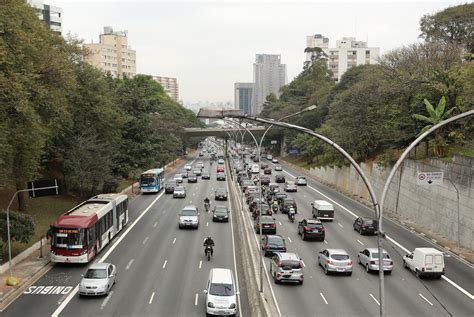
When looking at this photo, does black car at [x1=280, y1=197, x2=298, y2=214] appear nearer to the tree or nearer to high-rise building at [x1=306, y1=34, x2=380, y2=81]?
the tree

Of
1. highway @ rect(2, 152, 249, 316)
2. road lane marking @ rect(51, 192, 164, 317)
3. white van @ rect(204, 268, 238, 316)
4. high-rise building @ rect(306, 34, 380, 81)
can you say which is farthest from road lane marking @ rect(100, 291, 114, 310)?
high-rise building @ rect(306, 34, 380, 81)

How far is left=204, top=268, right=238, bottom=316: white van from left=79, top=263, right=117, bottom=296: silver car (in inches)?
207

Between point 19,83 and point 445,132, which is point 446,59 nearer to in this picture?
point 445,132

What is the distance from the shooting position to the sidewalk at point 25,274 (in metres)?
23.5

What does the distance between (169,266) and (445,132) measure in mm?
29506

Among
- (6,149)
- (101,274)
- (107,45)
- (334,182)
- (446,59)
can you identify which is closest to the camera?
(101,274)

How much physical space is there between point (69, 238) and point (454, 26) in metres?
73.2

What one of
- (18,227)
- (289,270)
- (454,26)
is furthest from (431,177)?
(454,26)

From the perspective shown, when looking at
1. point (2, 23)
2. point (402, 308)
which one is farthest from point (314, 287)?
point (2, 23)

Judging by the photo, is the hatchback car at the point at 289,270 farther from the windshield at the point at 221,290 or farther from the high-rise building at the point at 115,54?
the high-rise building at the point at 115,54

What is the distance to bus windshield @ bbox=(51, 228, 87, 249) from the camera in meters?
28.3

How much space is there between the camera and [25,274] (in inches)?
1068

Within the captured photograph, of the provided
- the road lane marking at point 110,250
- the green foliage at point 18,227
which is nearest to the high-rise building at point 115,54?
the road lane marking at point 110,250

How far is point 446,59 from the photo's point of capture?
188 feet
